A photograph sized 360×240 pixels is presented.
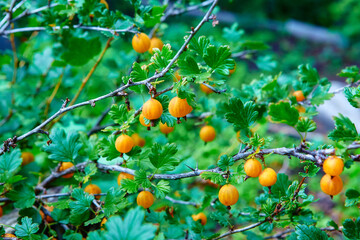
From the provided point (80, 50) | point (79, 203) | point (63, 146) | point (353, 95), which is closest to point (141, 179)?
point (79, 203)

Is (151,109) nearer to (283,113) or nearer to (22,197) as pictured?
(283,113)

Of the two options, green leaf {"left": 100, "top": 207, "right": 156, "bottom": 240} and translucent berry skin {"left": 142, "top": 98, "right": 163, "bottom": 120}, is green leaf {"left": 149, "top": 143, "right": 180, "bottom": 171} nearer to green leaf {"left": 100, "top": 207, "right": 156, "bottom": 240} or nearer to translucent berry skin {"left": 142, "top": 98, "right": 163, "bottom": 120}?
translucent berry skin {"left": 142, "top": 98, "right": 163, "bottom": 120}

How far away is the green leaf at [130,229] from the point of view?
1.70ft

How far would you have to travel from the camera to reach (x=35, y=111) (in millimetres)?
1353

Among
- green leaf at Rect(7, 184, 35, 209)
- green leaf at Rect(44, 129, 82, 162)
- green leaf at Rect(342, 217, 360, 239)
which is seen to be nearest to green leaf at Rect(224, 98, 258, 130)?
green leaf at Rect(342, 217, 360, 239)

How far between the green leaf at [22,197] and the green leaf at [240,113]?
570 mm

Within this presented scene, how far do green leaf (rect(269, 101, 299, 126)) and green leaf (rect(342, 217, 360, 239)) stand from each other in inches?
10.1

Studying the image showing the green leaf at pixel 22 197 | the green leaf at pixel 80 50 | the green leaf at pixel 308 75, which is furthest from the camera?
the green leaf at pixel 80 50

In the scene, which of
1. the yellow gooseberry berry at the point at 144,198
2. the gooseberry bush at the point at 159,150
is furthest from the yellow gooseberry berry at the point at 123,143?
the yellow gooseberry berry at the point at 144,198

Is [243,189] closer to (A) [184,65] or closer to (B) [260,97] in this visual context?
(B) [260,97]

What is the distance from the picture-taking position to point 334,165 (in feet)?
2.04

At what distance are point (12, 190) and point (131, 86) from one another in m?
0.45

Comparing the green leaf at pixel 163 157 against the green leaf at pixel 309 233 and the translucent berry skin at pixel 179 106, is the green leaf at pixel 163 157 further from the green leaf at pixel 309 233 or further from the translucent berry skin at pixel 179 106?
the green leaf at pixel 309 233

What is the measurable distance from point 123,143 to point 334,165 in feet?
1.50
